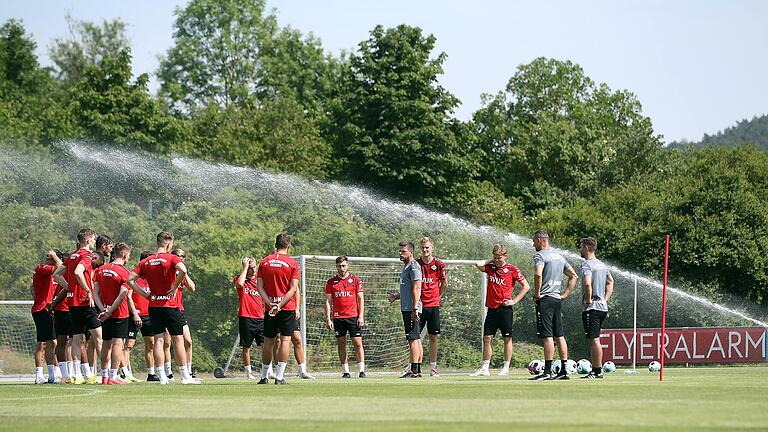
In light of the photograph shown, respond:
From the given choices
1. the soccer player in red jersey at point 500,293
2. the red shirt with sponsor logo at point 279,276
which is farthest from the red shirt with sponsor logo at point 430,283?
the red shirt with sponsor logo at point 279,276

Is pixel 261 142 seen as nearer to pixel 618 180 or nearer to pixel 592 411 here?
pixel 618 180

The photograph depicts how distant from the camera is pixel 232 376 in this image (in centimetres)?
2830

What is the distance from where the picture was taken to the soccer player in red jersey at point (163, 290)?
20.3 m

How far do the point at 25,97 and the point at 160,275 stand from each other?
174 ft

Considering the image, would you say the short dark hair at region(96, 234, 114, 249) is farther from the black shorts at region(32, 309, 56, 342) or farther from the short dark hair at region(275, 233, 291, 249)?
the short dark hair at region(275, 233, 291, 249)

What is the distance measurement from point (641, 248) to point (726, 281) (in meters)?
2.96

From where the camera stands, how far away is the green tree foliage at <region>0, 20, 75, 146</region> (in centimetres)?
5506

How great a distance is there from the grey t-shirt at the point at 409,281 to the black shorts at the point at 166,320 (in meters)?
4.88

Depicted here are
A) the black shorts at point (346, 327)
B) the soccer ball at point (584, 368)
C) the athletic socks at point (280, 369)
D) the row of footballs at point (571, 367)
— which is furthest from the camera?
the soccer ball at point (584, 368)

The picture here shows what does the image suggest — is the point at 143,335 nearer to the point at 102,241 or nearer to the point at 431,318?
the point at 102,241

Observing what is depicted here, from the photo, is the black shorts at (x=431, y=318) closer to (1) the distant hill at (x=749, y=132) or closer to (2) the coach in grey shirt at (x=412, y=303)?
(2) the coach in grey shirt at (x=412, y=303)

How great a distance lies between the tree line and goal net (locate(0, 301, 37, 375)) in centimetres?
1548

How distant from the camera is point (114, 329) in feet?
69.7

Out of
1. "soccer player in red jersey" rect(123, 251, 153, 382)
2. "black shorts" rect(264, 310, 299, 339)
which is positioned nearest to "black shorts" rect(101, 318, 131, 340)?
"soccer player in red jersey" rect(123, 251, 153, 382)
